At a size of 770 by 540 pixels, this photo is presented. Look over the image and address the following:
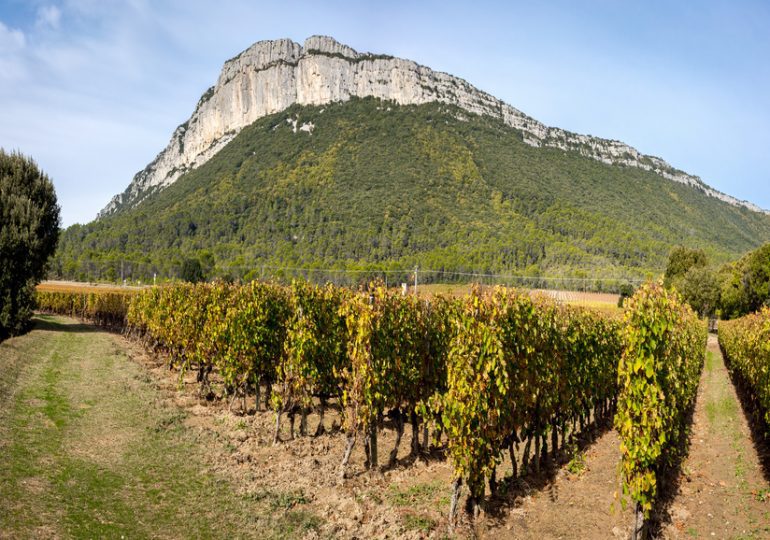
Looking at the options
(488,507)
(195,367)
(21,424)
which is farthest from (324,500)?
(195,367)

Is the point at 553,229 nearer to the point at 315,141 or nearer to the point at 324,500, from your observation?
the point at 315,141

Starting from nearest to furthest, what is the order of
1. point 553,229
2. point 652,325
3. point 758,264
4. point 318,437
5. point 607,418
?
point 652,325 < point 318,437 < point 607,418 < point 758,264 < point 553,229

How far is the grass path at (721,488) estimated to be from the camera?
8.50 m

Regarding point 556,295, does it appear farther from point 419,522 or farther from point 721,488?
point 419,522

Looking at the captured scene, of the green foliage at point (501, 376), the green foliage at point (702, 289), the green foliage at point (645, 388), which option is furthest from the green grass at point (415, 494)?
the green foliage at point (702, 289)

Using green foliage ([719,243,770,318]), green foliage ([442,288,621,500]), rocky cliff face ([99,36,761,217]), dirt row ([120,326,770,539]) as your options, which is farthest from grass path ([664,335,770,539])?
rocky cliff face ([99,36,761,217])

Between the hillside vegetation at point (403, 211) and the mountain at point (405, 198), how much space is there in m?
0.44

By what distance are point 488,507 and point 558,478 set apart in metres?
2.50

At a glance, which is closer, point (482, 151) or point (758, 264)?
point (758, 264)

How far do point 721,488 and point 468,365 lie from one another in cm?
662

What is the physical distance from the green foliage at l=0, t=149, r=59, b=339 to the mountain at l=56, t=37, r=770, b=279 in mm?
55493

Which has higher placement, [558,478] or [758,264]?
[758,264]

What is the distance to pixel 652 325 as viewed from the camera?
7.47 meters

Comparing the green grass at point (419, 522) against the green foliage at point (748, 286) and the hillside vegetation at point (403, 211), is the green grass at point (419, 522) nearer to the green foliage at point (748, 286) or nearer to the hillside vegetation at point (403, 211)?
Result: the green foliage at point (748, 286)
